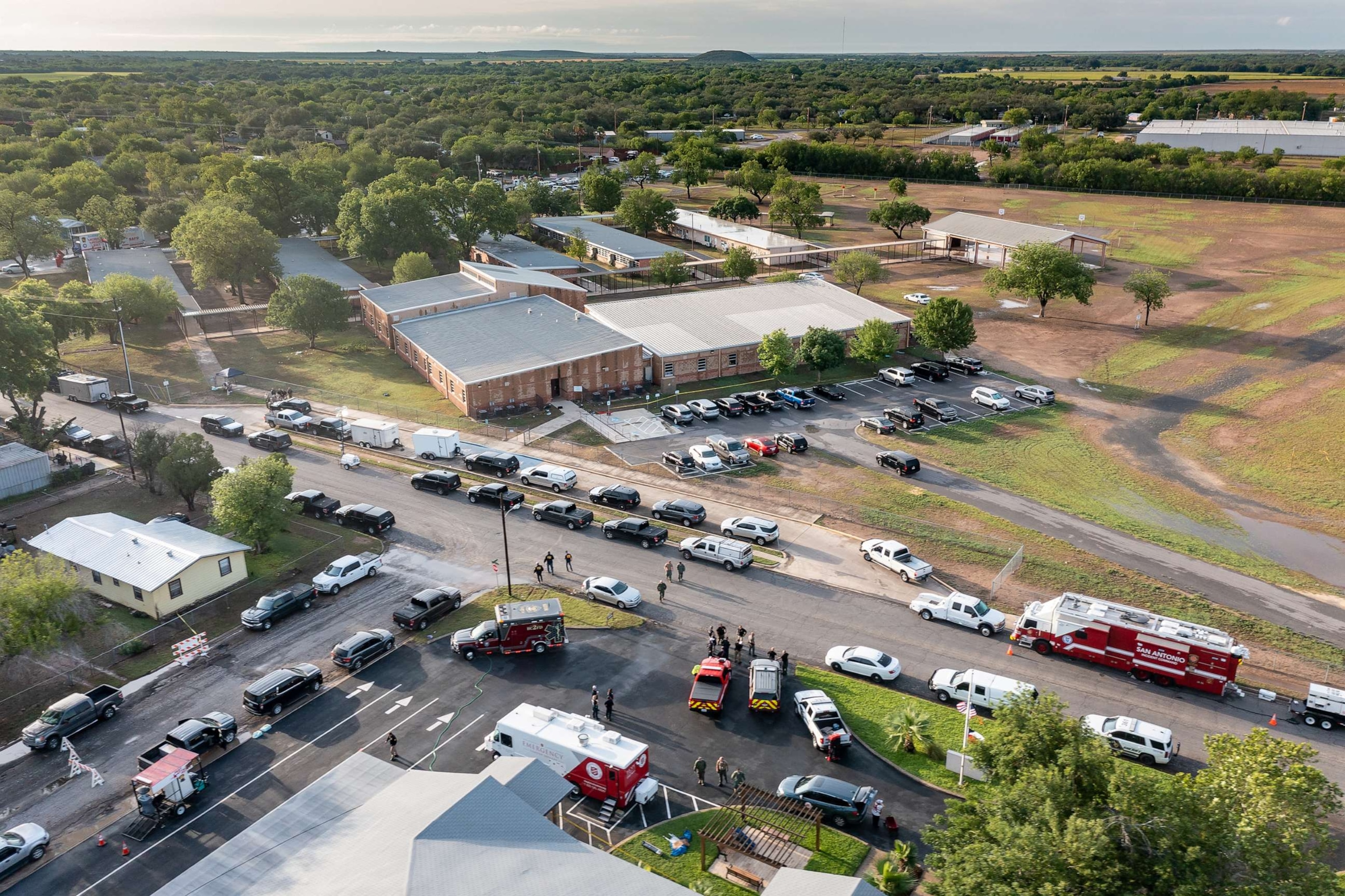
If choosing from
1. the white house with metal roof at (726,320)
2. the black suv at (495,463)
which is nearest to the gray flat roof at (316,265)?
the white house with metal roof at (726,320)

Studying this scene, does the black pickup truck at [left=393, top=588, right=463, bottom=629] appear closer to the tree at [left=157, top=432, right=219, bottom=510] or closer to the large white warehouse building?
the tree at [left=157, top=432, right=219, bottom=510]

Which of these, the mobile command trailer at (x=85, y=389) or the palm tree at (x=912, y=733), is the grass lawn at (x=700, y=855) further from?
the mobile command trailer at (x=85, y=389)

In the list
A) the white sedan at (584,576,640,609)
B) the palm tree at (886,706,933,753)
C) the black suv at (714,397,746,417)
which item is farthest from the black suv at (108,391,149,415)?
the palm tree at (886,706,933,753)

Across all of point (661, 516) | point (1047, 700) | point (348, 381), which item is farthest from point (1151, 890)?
point (348, 381)

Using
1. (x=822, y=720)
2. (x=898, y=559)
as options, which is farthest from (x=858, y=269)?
(x=822, y=720)

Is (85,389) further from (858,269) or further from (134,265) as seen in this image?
(858,269)

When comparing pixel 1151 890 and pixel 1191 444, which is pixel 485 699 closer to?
pixel 1151 890

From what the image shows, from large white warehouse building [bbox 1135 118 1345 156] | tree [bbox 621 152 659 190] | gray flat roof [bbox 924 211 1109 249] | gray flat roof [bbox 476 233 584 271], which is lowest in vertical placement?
gray flat roof [bbox 476 233 584 271]
